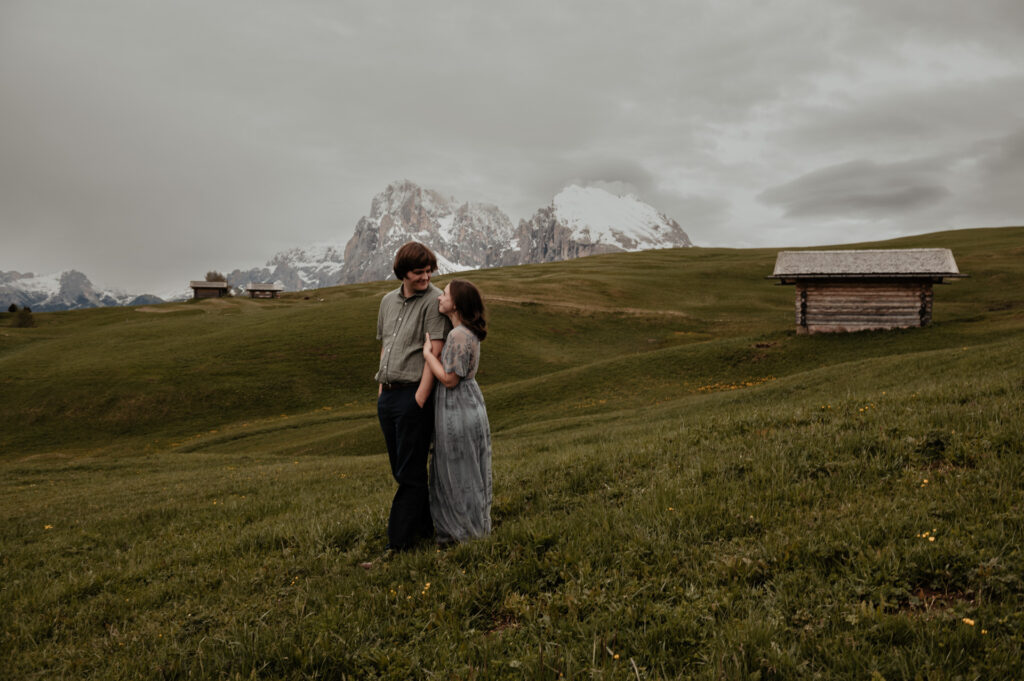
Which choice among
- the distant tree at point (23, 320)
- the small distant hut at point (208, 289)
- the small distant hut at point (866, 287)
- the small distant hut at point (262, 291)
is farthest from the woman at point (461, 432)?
the small distant hut at point (208, 289)

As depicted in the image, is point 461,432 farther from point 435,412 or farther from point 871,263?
point 871,263

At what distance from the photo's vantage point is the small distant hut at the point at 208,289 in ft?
362

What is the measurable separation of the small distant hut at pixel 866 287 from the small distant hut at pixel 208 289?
110978 millimetres

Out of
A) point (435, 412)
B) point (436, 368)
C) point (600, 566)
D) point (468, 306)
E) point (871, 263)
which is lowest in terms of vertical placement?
point (600, 566)

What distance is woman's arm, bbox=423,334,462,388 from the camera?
6008mm

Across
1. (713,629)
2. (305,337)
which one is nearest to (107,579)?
(713,629)

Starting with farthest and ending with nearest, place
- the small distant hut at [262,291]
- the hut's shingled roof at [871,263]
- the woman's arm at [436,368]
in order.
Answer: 1. the small distant hut at [262,291]
2. the hut's shingled roof at [871,263]
3. the woman's arm at [436,368]

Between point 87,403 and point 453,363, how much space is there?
43.4 m

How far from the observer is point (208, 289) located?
11369 centimetres

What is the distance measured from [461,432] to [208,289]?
126193 mm

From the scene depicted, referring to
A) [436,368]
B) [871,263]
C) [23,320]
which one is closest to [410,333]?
[436,368]

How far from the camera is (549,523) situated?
6027 mm

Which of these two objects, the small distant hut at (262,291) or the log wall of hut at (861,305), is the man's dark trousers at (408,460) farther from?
the small distant hut at (262,291)

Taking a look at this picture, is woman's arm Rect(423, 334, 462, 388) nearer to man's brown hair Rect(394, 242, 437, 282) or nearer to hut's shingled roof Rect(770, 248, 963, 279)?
man's brown hair Rect(394, 242, 437, 282)
